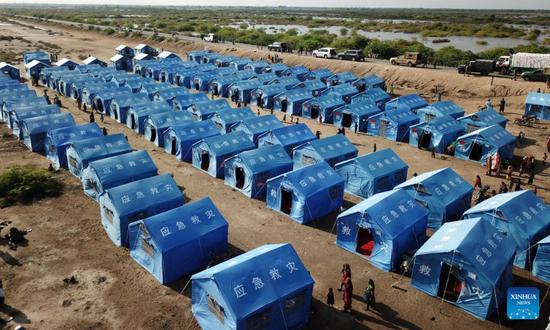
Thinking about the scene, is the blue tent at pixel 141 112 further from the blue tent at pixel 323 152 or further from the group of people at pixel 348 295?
the group of people at pixel 348 295

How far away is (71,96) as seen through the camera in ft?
146

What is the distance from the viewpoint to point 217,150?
25703 mm

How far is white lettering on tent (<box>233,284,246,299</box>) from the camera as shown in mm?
12750

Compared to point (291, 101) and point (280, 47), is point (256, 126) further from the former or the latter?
point (280, 47)

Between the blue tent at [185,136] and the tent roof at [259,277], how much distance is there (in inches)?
600

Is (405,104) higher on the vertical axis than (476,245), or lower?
higher

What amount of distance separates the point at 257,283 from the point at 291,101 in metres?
28.7

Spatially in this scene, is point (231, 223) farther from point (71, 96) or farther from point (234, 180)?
point (71, 96)

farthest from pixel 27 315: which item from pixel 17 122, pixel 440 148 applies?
pixel 440 148

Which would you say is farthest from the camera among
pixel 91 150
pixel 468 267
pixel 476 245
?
pixel 91 150

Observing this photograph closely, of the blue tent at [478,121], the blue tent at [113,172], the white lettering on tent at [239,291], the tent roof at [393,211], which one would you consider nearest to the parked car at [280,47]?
the blue tent at [478,121]

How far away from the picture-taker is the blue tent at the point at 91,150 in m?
24.3

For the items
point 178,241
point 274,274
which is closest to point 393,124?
point 178,241

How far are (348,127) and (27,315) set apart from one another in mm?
27812
